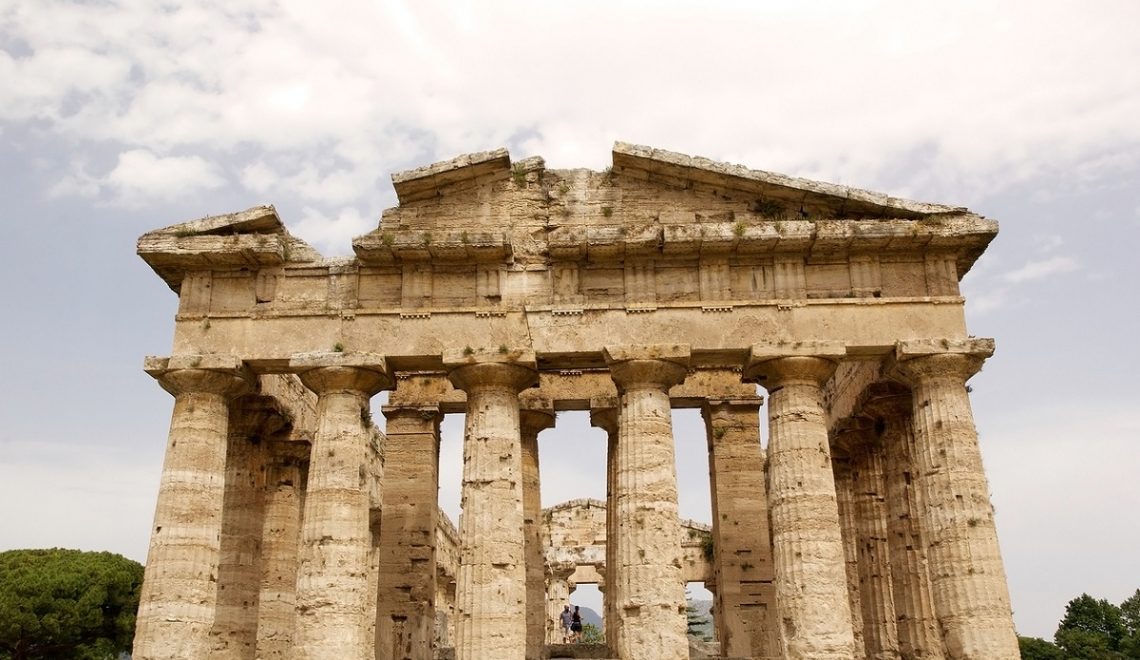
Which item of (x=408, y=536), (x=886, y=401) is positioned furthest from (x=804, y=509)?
(x=408, y=536)

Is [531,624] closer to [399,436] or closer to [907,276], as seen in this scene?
[399,436]

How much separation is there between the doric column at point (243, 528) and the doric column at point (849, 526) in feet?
39.1

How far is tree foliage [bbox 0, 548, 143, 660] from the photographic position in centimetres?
3018

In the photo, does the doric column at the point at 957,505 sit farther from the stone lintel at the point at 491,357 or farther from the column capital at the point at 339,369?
the column capital at the point at 339,369

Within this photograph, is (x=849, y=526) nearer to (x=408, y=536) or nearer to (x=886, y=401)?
(x=886, y=401)

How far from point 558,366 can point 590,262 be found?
6.04 feet

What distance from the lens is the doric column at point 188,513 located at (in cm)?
1441

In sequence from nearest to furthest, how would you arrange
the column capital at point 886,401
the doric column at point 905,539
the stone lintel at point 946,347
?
the stone lintel at point 946,347 < the doric column at point 905,539 < the column capital at point 886,401

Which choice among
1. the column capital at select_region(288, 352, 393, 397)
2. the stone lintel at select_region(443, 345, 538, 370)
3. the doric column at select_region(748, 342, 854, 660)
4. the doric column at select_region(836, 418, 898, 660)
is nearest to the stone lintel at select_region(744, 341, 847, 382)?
the doric column at select_region(748, 342, 854, 660)

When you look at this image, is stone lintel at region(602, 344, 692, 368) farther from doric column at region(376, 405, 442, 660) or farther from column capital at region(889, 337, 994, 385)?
doric column at region(376, 405, 442, 660)

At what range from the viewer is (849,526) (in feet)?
69.3

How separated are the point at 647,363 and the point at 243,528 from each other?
8.64 metres

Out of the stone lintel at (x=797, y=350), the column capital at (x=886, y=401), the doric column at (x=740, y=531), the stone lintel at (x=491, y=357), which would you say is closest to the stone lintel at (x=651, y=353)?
the stone lintel at (x=797, y=350)

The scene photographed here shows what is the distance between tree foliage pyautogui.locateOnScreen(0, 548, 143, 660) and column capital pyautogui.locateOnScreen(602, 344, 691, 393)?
23.5 meters
